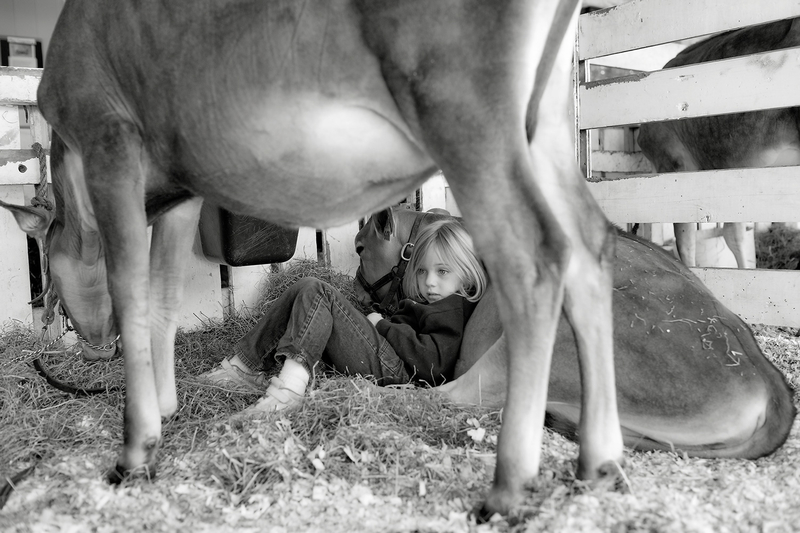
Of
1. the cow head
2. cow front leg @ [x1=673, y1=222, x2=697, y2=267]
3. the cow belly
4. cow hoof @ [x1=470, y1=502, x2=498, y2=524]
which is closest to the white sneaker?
the cow head

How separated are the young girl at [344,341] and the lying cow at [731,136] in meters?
2.32

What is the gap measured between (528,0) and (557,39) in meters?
0.16

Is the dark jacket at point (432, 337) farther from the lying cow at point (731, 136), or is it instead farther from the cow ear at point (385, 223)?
the lying cow at point (731, 136)

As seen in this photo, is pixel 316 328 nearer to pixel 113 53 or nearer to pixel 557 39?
pixel 113 53

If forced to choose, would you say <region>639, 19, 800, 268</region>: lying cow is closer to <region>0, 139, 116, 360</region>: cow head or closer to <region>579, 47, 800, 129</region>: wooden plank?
<region>579, 47, 800, 129</region>: wooden plank

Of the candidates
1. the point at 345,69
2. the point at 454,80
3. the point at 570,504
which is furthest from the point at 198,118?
the point at 570,504

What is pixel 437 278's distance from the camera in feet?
11.0

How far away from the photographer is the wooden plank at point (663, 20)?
3.70 meters

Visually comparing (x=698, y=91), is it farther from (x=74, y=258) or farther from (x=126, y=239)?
(x=74, y=258)

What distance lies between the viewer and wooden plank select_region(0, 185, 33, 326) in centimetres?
394

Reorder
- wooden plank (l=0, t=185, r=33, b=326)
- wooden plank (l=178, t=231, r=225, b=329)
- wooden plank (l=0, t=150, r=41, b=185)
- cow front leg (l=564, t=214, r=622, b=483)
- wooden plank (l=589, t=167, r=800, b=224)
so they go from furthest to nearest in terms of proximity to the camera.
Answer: wooden plank (l=178, t=231, r=225, b=329), wooden plank (l=0, t=185, r=33, b=326), wooden plank (l=0, t=150, r=41, b=185), wooden plank (l=589, t=167, r=800, b=224), cow front leg (l=564, t=214, r=622, b=483)

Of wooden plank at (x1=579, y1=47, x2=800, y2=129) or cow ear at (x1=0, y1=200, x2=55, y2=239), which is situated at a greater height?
wooden plank at (x1=579, y1=47, x2=800, y2=129)

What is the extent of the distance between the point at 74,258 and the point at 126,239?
27.3 inches

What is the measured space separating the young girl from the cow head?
0.54m
